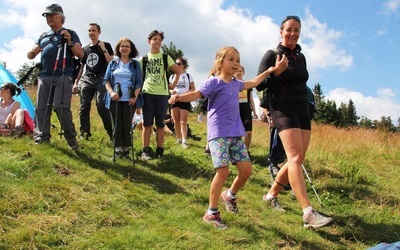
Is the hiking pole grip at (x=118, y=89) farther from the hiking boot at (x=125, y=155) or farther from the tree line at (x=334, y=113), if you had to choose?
the tree line at (x=334, y=113)

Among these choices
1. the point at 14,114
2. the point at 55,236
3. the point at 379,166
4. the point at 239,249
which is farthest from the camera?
the point at 379,166

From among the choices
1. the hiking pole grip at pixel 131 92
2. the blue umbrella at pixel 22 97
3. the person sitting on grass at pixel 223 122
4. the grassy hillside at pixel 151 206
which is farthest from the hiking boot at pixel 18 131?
the person sitting on grass at pixel 223 122

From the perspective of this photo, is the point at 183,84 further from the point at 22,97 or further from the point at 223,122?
the point at 223,122

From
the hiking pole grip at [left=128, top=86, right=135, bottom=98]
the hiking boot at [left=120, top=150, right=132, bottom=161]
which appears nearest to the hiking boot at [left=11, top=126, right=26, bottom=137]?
the hiking boot at [left=120, top=150, right=132, bottom=161]

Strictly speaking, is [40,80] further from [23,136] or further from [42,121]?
[23,136]

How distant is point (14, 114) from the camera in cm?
639

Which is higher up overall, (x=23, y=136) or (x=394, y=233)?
(x=23, y=136)

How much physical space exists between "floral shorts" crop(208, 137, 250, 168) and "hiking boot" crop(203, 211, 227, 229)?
52 centimetres

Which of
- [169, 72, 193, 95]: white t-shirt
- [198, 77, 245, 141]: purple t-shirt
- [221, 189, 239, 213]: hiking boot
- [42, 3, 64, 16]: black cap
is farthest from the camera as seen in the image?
[169, 72, 193, 95]: white t-shirt

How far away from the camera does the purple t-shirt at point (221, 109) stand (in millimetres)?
3998

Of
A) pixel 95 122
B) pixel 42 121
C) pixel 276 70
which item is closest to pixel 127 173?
pixel 42 121

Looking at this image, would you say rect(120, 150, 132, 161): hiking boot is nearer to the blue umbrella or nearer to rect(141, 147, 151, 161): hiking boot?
rect(141, 147, 151, 161): hiking boot

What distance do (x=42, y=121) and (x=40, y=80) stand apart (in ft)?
2.04

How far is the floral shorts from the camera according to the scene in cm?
392
